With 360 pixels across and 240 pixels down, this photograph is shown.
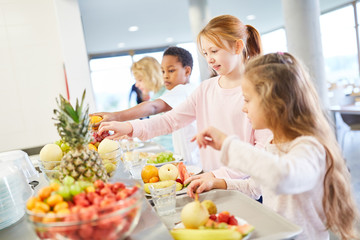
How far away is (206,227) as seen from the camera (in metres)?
0.87

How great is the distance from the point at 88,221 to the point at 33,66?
2.85 meters

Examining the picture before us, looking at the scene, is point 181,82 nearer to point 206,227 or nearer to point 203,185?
point 203,185

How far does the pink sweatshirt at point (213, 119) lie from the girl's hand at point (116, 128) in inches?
1.7

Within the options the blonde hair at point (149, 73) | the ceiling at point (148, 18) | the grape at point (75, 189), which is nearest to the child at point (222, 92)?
the grape at point (75, 189)

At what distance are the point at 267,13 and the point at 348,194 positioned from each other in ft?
30.9

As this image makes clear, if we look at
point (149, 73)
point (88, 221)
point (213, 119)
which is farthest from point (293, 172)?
point (149, 73)

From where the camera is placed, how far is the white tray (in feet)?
2.75

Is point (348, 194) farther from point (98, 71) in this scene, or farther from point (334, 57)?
point (98, 71)

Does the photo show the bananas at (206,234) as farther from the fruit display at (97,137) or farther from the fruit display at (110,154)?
the fruit display at (97,137)

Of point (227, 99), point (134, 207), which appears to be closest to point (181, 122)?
point (227, 99)

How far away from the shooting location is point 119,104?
40.2ft

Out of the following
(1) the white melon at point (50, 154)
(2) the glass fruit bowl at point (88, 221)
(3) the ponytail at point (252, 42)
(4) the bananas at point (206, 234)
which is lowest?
(4) the bananas at point (206, 234)

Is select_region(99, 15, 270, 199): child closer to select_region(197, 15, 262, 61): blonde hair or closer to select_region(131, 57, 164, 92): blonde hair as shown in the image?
select_region(197, 15, 262, 61): blonde hair

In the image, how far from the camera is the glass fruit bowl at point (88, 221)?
0.69 m
